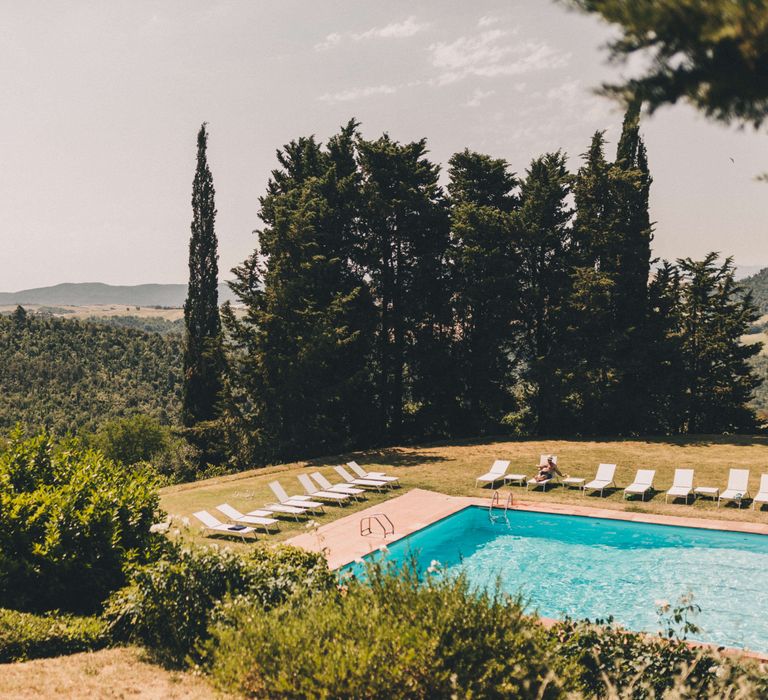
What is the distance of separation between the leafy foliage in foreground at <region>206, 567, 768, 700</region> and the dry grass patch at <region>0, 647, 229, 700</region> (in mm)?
346

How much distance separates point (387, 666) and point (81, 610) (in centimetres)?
483

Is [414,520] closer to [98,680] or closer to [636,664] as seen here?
[636,664]

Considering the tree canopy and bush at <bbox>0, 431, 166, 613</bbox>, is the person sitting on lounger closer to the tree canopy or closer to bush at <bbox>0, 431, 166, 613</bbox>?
bush at <bbox>0, 431, 166, 613</bbox>

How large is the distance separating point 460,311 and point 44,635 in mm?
23275

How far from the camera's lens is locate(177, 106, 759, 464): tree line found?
24.6 meters

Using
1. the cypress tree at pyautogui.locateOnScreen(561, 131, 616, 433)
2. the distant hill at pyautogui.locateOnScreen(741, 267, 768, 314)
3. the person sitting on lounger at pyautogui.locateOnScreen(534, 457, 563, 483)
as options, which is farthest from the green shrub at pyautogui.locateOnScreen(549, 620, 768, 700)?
the distant hill at pyautogui.locateOnScreen(741, 267, 768, 314)

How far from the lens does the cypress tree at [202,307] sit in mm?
26750

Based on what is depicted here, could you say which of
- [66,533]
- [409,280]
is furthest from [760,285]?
[66,533]

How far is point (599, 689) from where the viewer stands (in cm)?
570

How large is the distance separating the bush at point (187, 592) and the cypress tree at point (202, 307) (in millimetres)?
18349

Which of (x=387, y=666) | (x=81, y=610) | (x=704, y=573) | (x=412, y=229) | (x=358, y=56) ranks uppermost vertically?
(x=358, y=56)

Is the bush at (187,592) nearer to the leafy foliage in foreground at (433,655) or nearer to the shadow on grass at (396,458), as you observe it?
the leafy foliage in foreground at (433,655)

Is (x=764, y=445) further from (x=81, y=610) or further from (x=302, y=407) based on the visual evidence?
(x=81, y=610)

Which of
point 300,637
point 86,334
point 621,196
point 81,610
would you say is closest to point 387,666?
point 300,637
